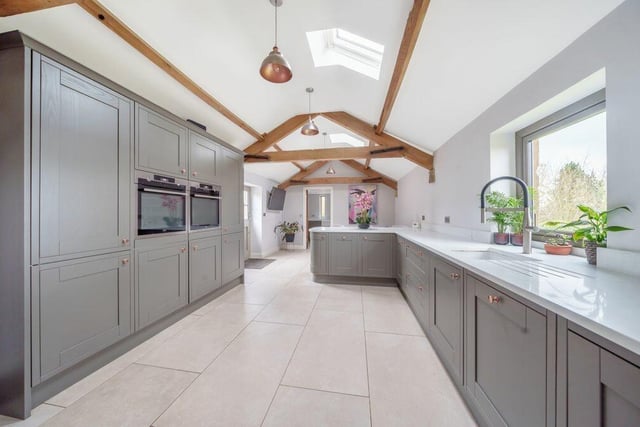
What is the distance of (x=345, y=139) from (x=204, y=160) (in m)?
3.51

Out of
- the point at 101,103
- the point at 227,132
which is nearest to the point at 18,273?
the point at 101,103

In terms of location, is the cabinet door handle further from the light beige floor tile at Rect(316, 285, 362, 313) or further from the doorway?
the doorway

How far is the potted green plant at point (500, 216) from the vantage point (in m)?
1.94

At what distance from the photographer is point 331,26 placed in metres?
2.02

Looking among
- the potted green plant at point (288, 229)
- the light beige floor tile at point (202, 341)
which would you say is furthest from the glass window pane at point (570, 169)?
the potted green plant at point (288, 229)

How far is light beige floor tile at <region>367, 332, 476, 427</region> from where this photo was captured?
4.08 feet

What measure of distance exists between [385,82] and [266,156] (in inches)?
99.3

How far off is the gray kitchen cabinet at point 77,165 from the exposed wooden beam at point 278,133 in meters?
2.61

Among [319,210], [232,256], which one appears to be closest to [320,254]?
[232,256]

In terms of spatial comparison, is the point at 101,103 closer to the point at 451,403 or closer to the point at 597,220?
the point at 451,403

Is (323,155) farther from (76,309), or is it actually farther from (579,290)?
(579,290)

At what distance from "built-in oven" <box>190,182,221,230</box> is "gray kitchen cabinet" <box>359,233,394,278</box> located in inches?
82.2

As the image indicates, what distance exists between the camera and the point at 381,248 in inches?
135

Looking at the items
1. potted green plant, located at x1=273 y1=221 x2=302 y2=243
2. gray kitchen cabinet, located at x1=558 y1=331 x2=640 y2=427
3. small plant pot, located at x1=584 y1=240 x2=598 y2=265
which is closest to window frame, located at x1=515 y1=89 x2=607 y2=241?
small plant pot, located at x1=584 y1=240 x2=598 y2=265
